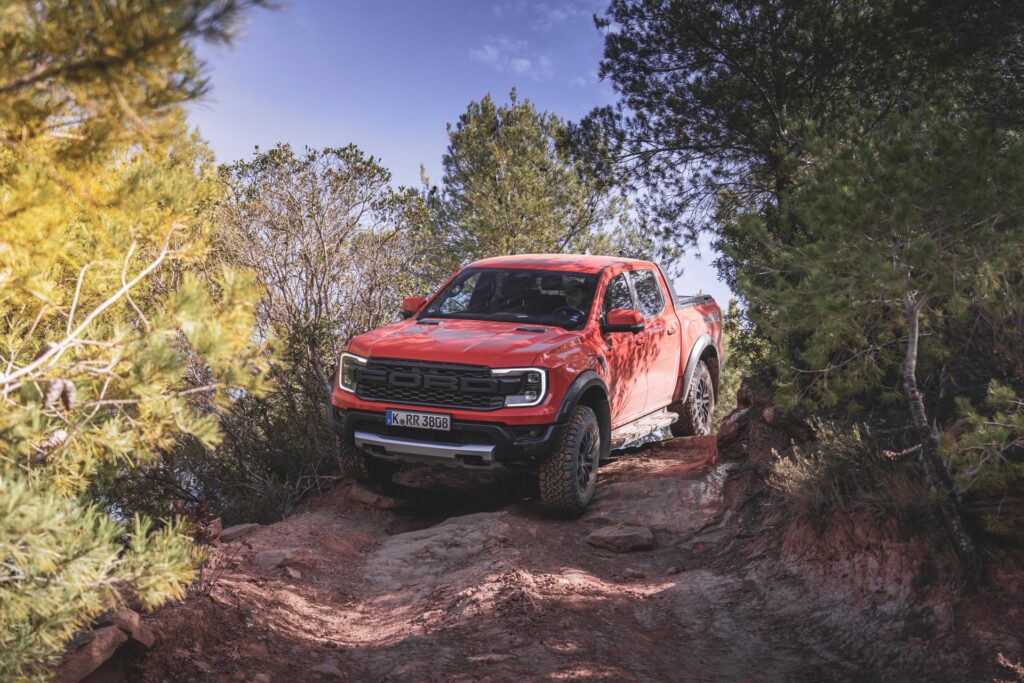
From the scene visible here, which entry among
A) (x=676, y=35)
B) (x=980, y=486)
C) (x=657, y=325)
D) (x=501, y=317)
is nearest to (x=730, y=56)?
(x=676, y=35)

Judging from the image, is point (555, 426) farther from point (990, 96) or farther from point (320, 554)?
point (990, 96)

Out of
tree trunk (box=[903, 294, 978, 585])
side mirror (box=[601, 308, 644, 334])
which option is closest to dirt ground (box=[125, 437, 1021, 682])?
tree trunk (box=[903, 294, 978, 585])

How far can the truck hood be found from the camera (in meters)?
6.84

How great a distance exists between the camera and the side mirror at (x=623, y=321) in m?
7.54

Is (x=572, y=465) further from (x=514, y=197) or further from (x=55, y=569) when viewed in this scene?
(x=514, y=197)

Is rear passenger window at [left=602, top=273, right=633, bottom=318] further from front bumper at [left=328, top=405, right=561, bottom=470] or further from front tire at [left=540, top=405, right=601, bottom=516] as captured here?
front bumper at [left=328, top=405, right=561, bottom=470]

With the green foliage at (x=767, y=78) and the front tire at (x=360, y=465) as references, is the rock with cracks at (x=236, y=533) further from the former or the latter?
the green foliage at (x=767, y=78)

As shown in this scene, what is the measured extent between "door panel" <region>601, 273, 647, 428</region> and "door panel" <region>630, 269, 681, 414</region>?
0.17 m

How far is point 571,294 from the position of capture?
26.6 ft

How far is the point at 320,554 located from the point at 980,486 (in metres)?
4.82

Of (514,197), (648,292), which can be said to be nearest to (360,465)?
(648,292)

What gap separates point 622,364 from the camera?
318 inches

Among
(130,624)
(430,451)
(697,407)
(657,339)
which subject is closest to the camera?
(130,624)

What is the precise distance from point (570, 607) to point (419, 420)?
1.96m
